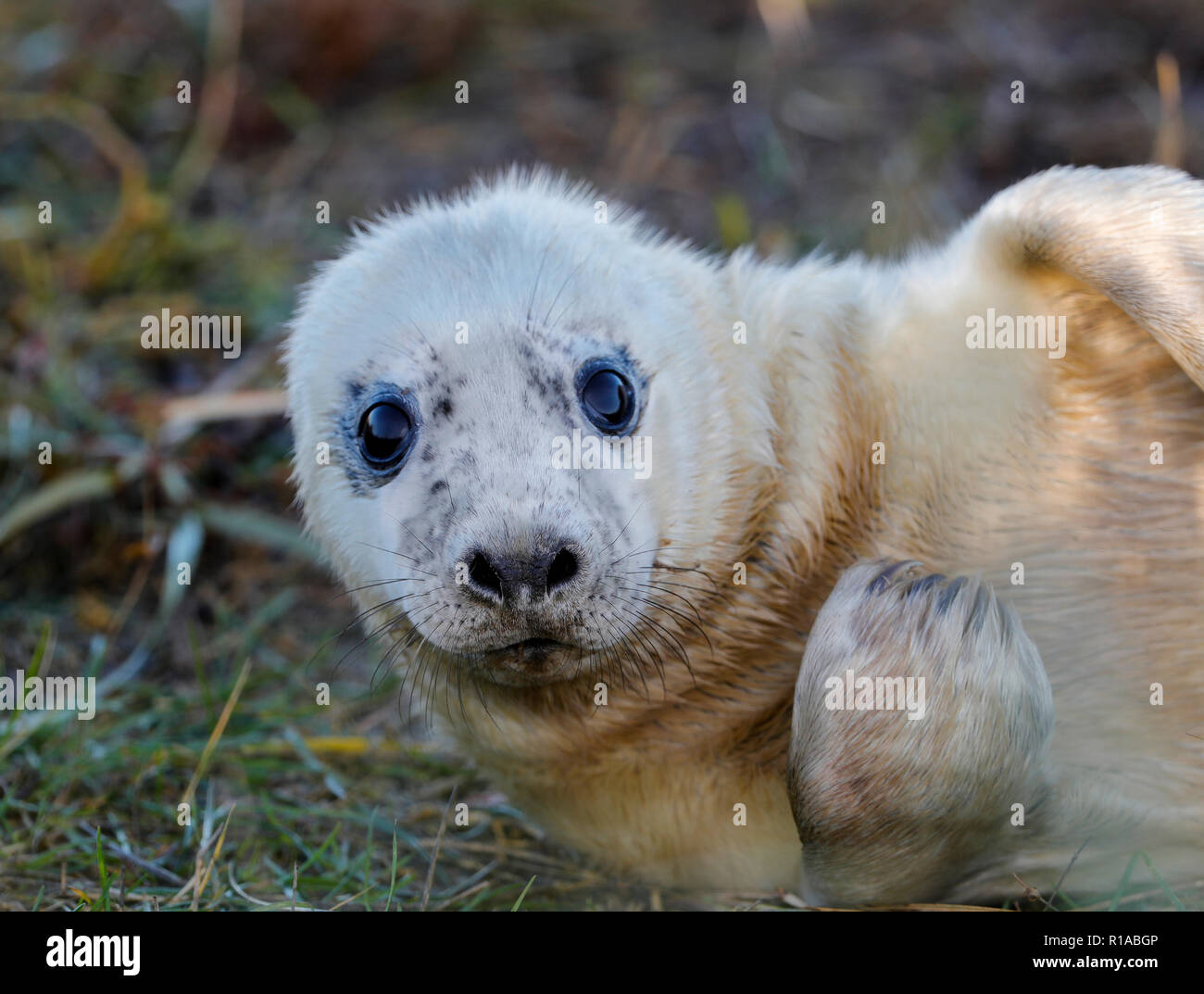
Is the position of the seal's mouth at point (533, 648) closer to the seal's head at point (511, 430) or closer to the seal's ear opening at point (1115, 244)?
the seal's head at point (511, 430)

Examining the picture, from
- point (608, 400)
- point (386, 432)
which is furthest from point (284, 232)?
point (608, 400)

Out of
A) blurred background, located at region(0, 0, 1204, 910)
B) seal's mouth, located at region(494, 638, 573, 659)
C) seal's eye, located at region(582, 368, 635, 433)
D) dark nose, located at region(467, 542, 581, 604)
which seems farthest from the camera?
blurred background, located at region(0, 0, 1204, 910)

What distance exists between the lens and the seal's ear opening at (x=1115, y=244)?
2756 millimetres

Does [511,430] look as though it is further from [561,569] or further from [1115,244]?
[1115,244]

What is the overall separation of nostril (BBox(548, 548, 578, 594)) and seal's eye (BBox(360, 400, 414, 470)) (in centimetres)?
51

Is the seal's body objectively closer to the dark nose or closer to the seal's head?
the seal's head

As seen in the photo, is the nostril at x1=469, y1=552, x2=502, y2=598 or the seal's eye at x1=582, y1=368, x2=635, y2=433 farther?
the seal's eye at x1=582, y1=368, x2=635, y2=433

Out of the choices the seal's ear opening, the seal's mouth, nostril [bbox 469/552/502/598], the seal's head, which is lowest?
the seal's mouth

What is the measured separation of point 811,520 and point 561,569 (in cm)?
71

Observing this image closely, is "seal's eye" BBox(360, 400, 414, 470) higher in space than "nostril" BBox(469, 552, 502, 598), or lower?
higher

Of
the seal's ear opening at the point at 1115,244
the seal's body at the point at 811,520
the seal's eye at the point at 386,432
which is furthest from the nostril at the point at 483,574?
the seal's ear opening at the point at 1115,244

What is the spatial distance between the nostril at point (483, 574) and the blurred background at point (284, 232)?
0.77 m

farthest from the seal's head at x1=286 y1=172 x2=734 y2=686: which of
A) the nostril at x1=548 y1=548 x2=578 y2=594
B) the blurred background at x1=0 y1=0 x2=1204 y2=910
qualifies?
the blurred background at x1=0 y1=0 x2=1204 y2=910

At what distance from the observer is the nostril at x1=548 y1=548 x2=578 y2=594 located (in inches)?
94.8
